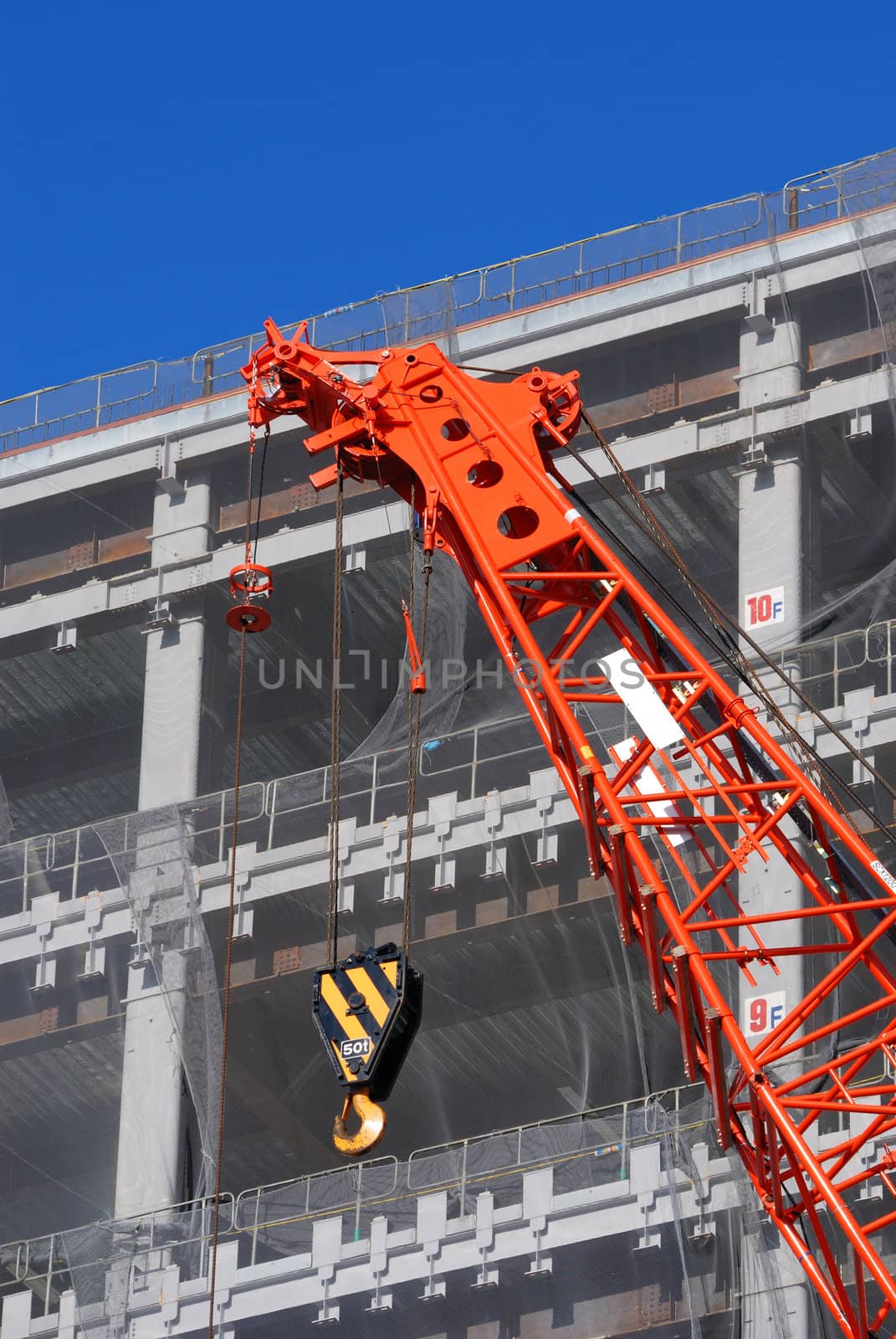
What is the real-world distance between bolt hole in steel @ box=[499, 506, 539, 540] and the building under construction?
5955mm

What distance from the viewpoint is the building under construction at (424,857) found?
4266 cm

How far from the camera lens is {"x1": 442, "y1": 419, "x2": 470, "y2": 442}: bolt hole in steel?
36656mm

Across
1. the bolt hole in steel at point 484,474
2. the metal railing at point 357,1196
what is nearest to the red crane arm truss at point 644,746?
the bolt hole in steel at point 484,474

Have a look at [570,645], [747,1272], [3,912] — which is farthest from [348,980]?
[3,912]

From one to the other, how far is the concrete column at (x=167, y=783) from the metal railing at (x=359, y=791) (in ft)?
2.86

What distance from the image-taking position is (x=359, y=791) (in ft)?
156

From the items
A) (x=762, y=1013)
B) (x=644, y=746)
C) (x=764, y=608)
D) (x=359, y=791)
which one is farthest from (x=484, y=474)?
(x=359, y=791)

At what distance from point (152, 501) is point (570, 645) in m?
20.8

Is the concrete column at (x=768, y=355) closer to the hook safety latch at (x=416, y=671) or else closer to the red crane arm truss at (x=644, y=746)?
the red crane arm truss at (x=644, y=746)

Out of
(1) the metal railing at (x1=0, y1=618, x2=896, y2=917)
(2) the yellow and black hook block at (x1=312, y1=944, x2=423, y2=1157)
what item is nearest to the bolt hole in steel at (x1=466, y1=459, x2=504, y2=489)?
(2) the yellow and black hook block at (x1=312, y1=944, x2=423, y2=1157)

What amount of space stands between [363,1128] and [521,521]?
28.6 ft

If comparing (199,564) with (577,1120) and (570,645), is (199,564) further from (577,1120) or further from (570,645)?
(570,645)

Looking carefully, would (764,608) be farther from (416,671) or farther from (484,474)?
(416,671)

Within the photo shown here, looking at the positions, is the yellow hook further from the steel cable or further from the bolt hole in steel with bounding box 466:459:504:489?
the bolt hole in steel with bounding box 466:459:504:489
